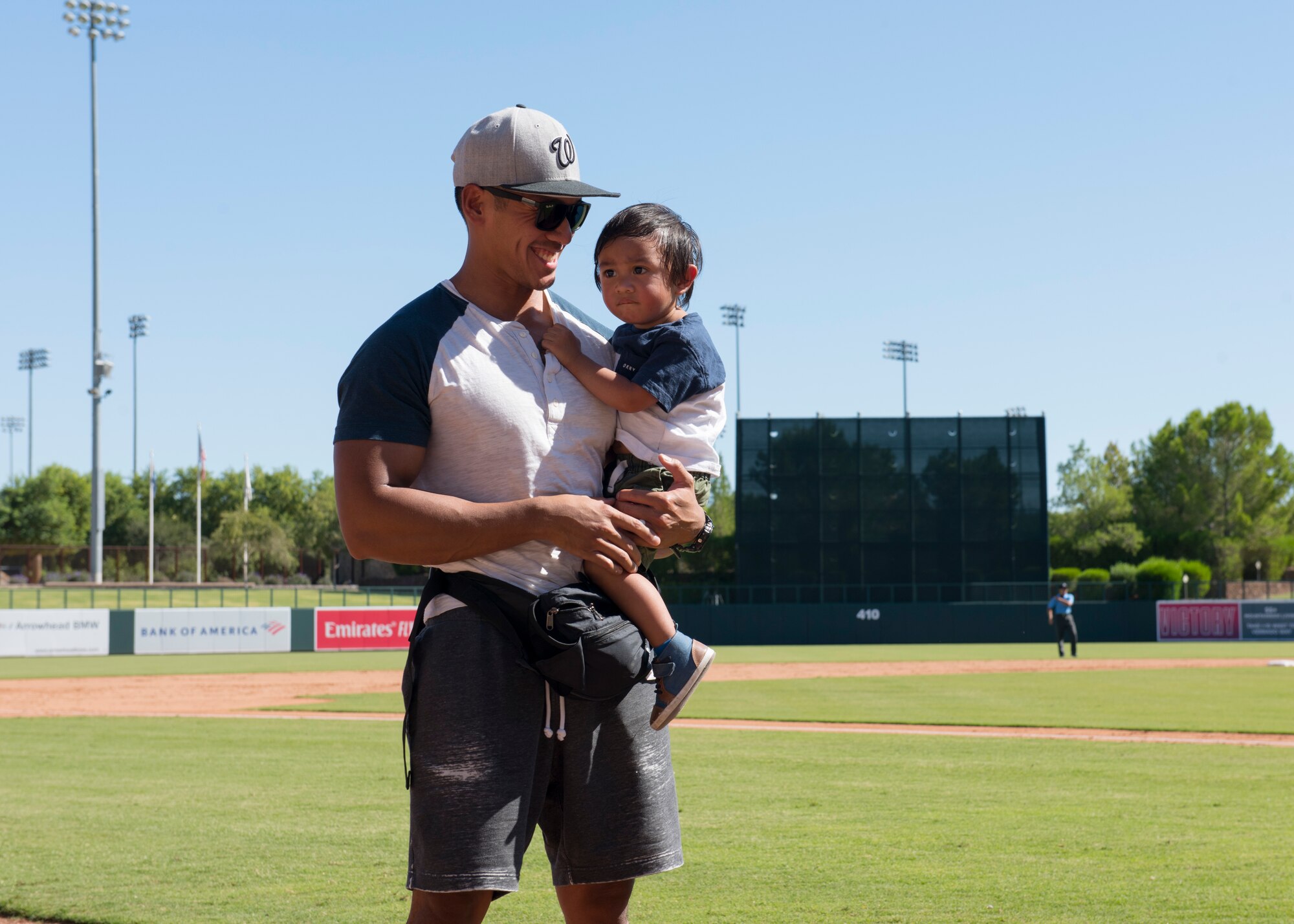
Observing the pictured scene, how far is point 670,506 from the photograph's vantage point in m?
2.74

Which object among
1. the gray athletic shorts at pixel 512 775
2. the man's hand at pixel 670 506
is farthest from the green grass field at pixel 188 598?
the man's hand at pixel 670 506

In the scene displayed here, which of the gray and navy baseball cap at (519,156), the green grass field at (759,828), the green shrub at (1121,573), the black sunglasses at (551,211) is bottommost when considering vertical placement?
the green shrub at (1121,573)

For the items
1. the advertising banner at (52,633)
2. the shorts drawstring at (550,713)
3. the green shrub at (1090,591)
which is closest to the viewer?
the shorts drawstring at (550,713)

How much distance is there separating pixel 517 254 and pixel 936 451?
35.0 metres

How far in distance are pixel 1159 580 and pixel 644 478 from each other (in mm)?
47304

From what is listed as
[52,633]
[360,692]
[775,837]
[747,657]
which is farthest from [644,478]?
[52,633]

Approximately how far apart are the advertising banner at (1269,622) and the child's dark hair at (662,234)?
134 feet

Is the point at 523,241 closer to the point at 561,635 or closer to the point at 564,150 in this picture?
the point at 564,150

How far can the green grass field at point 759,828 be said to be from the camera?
5.51 m

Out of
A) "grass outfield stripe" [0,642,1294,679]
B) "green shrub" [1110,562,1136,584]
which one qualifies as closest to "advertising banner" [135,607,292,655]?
"grass outfield stripe" [0,642,1294,679]

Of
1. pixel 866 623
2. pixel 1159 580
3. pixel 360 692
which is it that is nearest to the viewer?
pixel 360 692

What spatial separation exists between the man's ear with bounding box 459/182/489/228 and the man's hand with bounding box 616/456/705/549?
67 centimetres

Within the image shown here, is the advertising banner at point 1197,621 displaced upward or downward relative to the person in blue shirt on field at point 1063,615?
downward

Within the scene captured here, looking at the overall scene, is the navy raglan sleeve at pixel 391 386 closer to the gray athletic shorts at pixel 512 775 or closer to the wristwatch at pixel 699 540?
the gray athletic shorts at pixel 512 775
